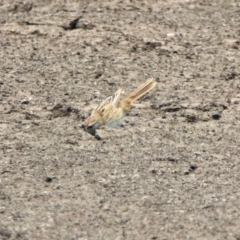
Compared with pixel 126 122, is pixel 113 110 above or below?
above

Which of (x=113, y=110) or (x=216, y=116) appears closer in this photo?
(x=113, y=110)

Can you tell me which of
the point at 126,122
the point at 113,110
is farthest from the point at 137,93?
the point at 113,110

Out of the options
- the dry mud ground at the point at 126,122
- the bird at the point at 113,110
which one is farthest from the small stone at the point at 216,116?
the bird at the point at 113,110

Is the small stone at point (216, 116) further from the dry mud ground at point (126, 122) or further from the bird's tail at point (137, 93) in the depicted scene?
the bird's tail at point (137, 93)

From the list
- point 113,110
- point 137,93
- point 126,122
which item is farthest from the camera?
point 137,93

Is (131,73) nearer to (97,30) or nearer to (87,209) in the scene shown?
(97,30)

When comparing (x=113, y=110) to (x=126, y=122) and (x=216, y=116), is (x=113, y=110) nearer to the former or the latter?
(x=126, y=122)

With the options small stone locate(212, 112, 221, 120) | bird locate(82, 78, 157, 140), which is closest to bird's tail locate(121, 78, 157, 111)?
bird locate(82, 78, 157, 140)
